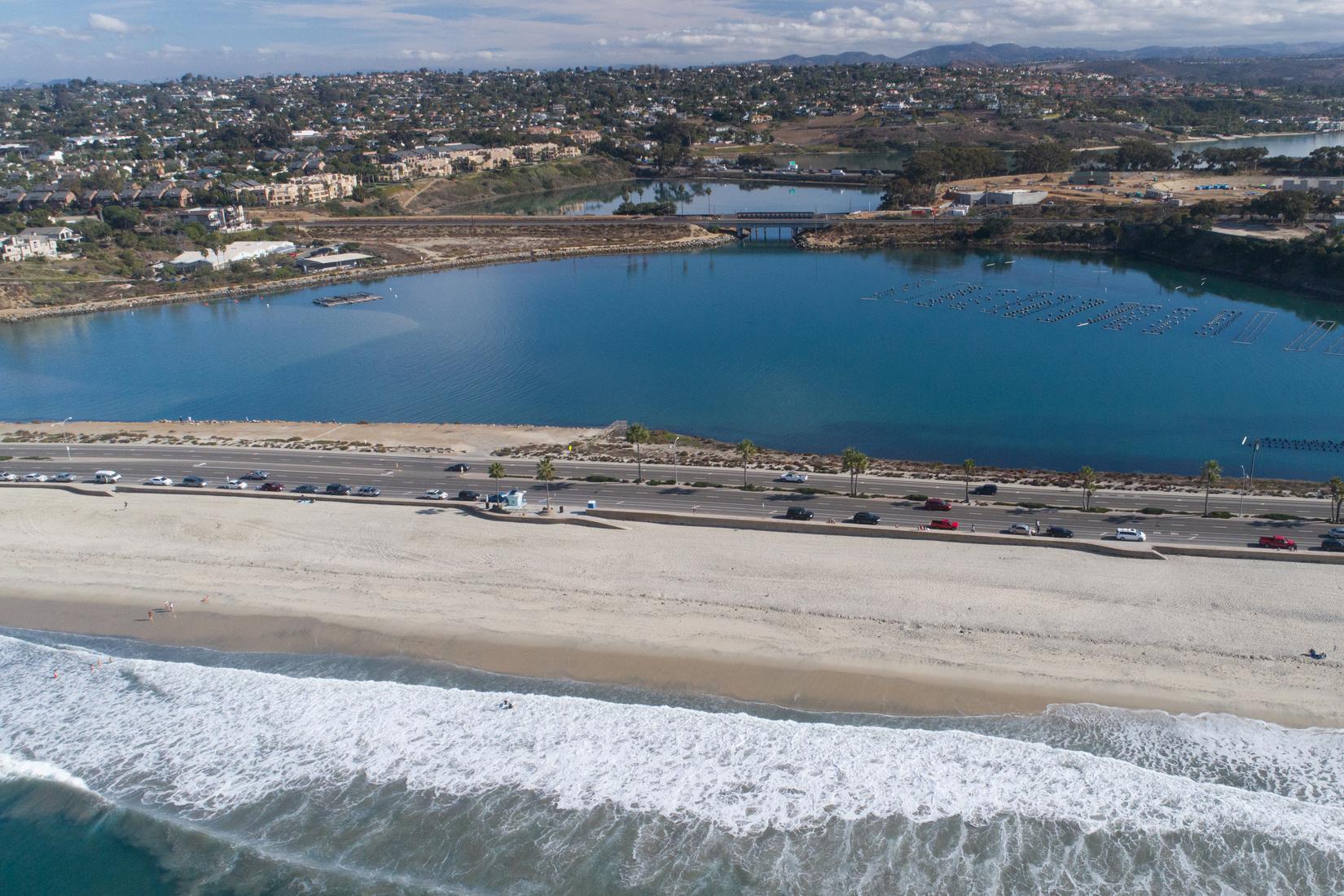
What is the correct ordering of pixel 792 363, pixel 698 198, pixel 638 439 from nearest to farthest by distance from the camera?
pixel 638 439 < pixel 792 363 < pixel 698 198

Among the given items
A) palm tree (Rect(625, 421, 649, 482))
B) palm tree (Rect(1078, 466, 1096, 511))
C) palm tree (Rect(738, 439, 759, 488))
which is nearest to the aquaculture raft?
palm tree (Rect(625, 421, 649, 482))

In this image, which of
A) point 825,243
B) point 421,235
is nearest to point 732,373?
point 825,243

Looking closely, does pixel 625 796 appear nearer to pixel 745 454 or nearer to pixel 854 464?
pixel 854 464

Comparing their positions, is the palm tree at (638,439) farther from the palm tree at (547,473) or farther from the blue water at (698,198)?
the blue water at (698,198)

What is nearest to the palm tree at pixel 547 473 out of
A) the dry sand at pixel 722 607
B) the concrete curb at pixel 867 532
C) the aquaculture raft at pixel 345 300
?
the concrete curb at pixel 867 532

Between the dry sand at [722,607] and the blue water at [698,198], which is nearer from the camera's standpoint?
the dry sand at [722,607]

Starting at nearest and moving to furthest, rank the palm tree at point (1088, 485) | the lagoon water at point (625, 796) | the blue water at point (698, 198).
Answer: the lagoon water at point (625, 796)
the palm tree at point (1088, 485)
the blue water at point (698, 198)

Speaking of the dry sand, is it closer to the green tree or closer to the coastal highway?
the coastal highway

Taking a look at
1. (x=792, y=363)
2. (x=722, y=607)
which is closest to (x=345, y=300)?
(x=792, y=363)
